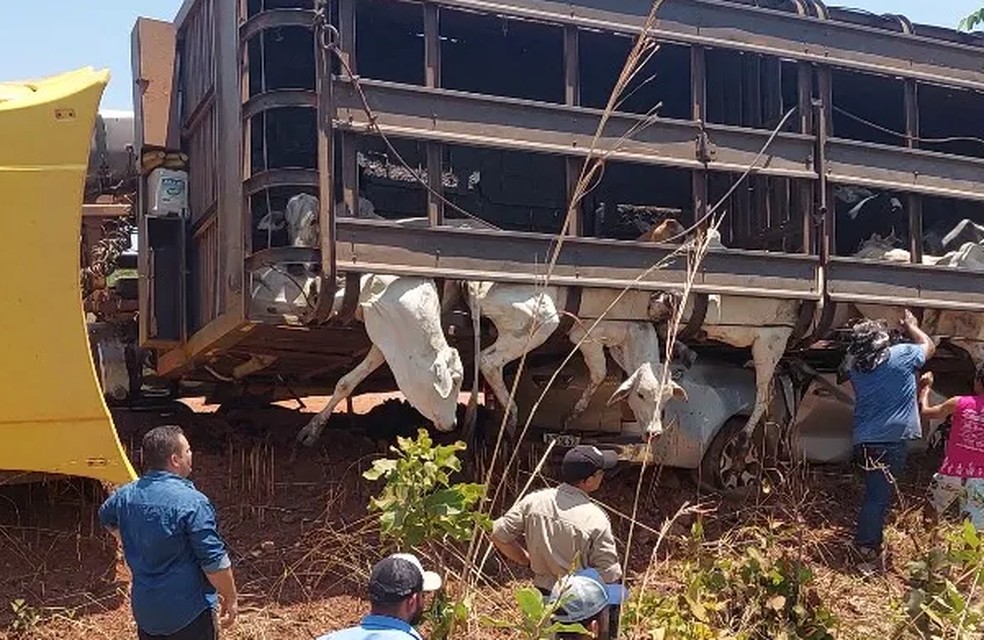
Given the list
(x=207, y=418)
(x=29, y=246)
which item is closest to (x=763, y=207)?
(x=207, y=418)

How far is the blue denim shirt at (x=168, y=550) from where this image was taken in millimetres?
4305

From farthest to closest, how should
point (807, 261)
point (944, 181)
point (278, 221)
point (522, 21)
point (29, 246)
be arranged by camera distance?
point (944, 181), point (807, 261), point (522, 21), point (278, 221), point (29, 246)

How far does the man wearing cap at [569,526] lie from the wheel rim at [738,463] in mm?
4336

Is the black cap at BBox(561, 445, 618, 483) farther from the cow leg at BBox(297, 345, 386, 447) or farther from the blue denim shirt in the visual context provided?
the cow leg at BBox(297, 345, 386, 447)

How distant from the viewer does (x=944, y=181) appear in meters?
9.35

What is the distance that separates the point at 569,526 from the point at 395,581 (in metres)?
1.69

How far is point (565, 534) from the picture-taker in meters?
4.69

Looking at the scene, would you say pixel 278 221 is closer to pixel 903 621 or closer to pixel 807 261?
pixel 807 261

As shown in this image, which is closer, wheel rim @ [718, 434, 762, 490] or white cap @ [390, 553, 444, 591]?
white cap @ [390, 553, 444, 591]

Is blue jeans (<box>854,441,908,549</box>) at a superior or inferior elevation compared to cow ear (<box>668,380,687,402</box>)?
inferior

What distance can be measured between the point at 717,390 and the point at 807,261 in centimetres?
122

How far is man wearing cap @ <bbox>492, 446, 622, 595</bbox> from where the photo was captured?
469cm

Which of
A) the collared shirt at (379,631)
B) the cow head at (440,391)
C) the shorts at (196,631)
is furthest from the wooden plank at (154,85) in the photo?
the collared shirt at (379,631)

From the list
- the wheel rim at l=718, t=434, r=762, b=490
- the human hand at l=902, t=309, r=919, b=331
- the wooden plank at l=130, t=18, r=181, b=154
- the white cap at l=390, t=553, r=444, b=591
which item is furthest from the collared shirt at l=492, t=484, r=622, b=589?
the wooden plank at l=130, t=18, r=181, b=154
